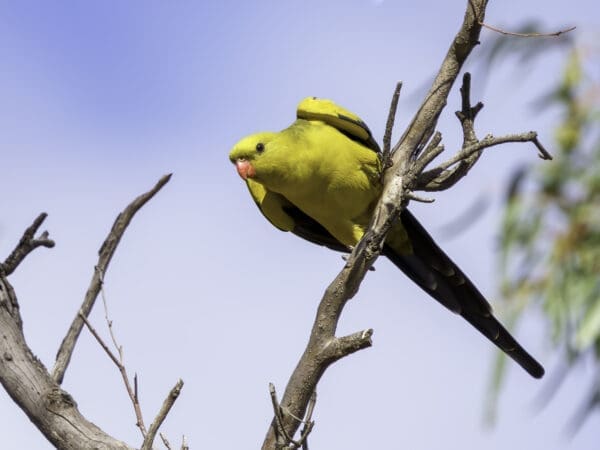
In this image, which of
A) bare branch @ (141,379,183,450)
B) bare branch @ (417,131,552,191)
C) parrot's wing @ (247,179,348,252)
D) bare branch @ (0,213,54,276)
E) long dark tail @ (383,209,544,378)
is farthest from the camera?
parrot's wing @ (247,179,348,252)

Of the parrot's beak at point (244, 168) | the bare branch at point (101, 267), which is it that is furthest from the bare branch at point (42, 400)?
the parrot's beak at point (244, 168)

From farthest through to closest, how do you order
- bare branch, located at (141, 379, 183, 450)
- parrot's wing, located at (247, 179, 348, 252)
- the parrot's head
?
parrot's wing, located at (247, 179, 348, 252), the parrot's head, bare branch, located at (141, 379, 183, 450)

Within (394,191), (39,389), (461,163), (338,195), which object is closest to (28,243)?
(39,389)

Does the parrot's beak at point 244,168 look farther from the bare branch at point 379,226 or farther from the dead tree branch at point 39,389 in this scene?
the dead tree branch at point 39,389

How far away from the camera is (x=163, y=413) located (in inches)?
107

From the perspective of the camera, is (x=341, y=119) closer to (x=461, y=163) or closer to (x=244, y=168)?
(x=244, y=168)

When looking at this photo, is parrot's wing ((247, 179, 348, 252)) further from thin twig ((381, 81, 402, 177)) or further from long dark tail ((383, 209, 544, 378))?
thin twig ((381, 81, 402, 177))

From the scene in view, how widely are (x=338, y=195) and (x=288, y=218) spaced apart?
443mm

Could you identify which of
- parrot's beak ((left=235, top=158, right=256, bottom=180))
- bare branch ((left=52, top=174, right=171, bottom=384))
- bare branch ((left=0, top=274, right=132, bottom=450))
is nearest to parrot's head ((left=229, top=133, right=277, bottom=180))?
parrot's beak ((left=235, top=158, right=256, bottom=180))

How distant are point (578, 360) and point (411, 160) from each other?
2.71 metres

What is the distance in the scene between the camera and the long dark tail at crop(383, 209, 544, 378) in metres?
4.00

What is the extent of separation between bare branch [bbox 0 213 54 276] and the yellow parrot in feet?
2.59

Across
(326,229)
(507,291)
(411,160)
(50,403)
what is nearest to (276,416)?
(50,403)

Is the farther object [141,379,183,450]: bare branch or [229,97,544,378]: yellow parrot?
[229,97,544,378]: yellow parrot
